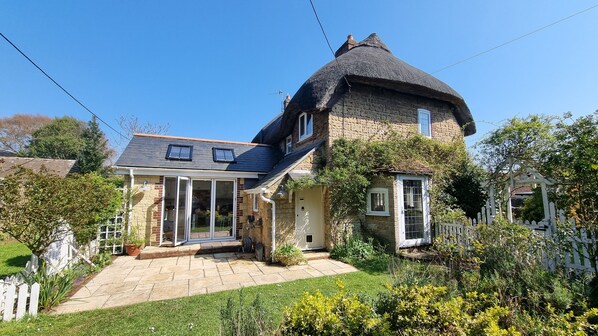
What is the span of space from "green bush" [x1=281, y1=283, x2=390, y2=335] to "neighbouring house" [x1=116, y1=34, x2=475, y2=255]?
5475 mm

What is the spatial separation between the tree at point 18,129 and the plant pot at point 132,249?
109 feet

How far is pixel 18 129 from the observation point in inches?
1150

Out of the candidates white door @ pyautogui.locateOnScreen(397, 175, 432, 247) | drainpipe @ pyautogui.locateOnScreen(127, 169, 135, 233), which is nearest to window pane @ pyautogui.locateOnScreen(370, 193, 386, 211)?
white door @ pyautogui.locateOnScreen(397, 175, 432, 247)

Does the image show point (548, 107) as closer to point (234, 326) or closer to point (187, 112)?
point (234, 326)

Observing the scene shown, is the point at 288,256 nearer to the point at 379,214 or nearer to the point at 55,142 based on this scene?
the point at 379,214

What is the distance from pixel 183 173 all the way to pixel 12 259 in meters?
5.94

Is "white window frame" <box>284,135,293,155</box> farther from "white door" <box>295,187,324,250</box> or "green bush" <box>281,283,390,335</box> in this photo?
"green bush" <box>281,283,390,335</box>

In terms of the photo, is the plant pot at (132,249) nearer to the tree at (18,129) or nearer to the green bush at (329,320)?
the green bush at (329,320)

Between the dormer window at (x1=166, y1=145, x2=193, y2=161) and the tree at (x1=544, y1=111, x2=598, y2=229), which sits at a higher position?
the dormer window at (x1=166, y1=145, x2=193, y2=161)

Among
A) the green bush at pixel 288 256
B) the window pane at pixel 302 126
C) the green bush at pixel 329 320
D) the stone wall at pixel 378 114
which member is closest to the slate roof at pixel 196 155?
the window pane at pixel 302 126

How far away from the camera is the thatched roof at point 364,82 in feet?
30.4

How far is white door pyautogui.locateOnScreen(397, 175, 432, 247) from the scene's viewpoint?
8.34m

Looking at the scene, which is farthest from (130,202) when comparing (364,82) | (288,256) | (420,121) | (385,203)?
(420,121)

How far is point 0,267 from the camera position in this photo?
7012 mm
